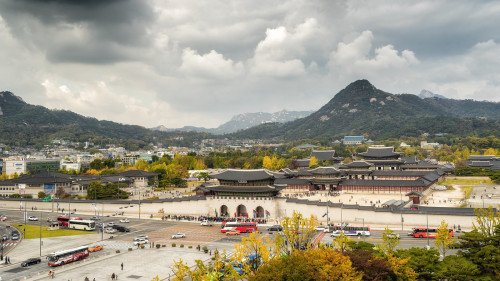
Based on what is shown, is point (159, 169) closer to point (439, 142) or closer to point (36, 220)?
point (36, 220)

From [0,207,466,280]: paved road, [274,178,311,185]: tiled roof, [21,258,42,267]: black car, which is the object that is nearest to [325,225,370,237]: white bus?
[0,207,466,280]: paved road

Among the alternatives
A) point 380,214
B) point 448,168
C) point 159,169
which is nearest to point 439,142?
point 448,168

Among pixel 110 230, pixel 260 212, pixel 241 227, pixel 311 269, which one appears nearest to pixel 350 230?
pixel 241 227

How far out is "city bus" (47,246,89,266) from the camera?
37844 millimetres

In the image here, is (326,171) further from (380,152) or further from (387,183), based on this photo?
(380,152)

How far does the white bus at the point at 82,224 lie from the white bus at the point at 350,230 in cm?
3401

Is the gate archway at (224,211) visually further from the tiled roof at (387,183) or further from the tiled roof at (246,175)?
the tiled roof at (387,183)

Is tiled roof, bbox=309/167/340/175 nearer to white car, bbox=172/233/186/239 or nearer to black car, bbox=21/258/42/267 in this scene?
white car, bbox=172/233/186/239

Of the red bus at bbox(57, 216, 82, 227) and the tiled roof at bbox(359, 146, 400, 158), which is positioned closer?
the red bus at bbox(57, 216, 82, 227)

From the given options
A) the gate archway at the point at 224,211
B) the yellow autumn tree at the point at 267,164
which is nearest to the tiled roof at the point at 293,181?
the gate archway at the point at 224,211

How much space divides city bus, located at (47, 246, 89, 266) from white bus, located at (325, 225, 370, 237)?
2871 cm

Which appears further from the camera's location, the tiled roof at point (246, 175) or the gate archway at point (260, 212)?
the tiled roof at point (246, 175)

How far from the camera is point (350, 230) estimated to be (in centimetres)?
4703

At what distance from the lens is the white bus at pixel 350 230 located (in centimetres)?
4556
